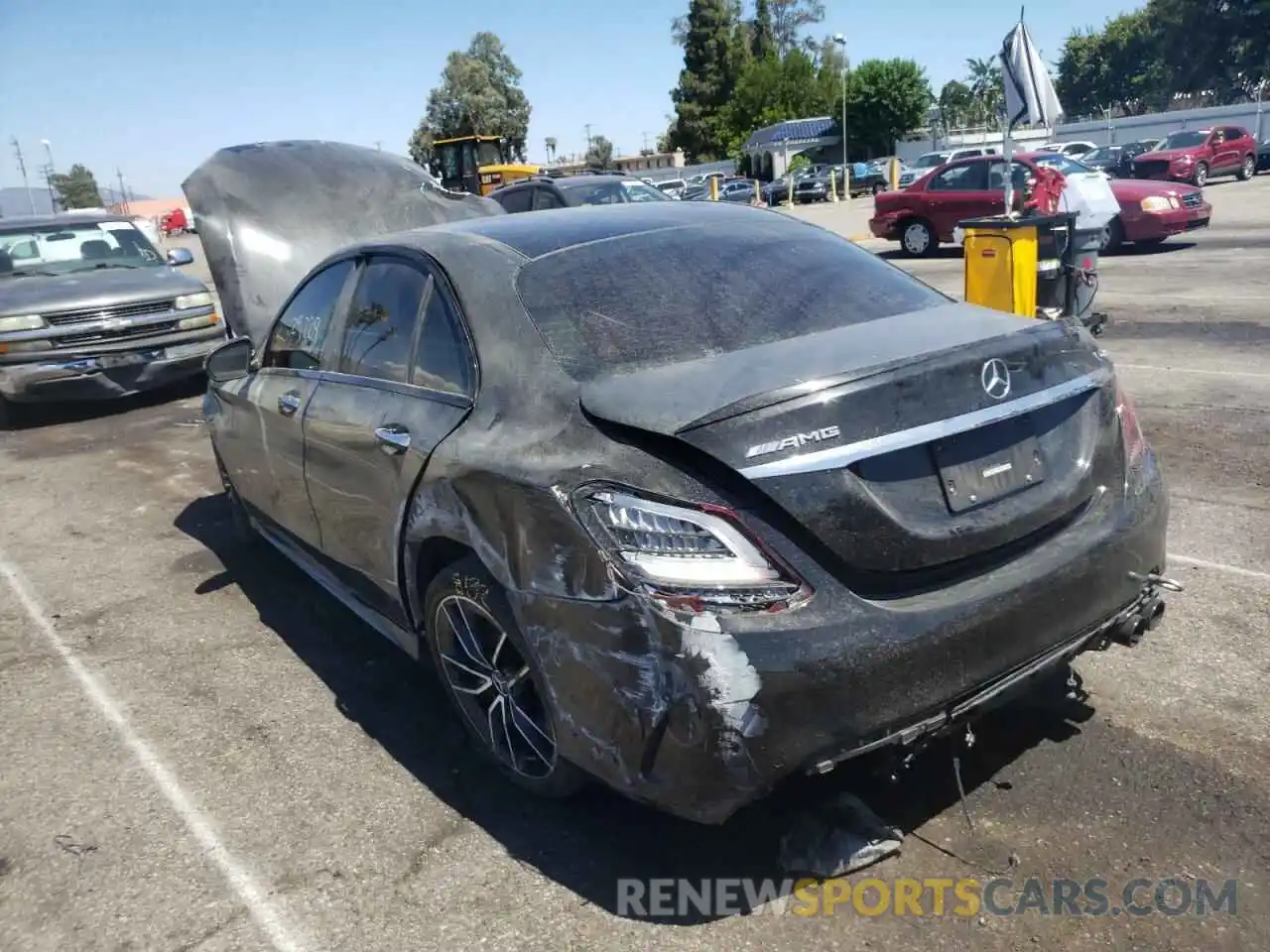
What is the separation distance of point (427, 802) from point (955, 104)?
111622mm

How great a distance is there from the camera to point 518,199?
15211 mm

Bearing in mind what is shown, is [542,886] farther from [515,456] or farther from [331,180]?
[331,180]

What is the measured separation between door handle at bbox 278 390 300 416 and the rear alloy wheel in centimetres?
1556

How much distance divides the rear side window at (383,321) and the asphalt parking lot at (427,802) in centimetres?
120

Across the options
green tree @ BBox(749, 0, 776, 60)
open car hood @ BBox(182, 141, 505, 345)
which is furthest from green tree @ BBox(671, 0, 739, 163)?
open car hood @ BBox(182, 141, 505, 345)

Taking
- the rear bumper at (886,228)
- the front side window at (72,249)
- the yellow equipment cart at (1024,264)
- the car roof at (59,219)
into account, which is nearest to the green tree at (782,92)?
the rear bumper at (886,228)

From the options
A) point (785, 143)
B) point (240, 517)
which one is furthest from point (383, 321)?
point (785, 143)

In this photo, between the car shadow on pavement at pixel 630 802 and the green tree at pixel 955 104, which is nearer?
the car shadow on pavement at pixel 630 802

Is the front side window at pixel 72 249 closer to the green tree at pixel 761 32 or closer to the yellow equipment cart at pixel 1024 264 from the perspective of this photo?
the yellow equipment cart at pixel 1024 264

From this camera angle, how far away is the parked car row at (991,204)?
50.5ft

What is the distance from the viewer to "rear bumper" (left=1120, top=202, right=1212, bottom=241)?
15.4m

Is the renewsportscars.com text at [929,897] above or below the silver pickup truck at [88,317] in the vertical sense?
below

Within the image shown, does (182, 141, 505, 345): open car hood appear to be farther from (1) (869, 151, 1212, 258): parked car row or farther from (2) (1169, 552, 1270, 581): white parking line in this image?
(1) (869, 151, 1212, 258): parked car row

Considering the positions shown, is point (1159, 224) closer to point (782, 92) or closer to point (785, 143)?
point (785, 143)
